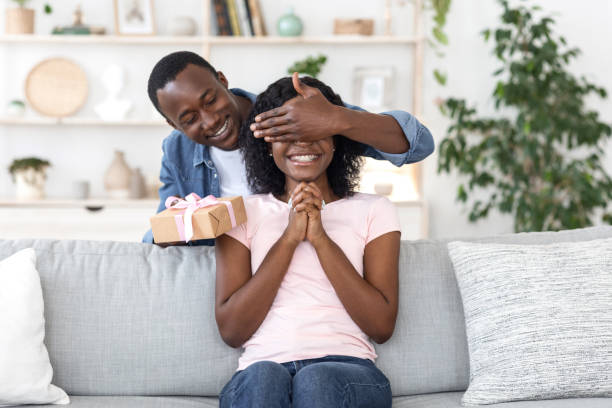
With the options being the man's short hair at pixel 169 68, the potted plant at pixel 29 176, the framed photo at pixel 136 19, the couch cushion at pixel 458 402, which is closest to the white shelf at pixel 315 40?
the framed photo at pixel 136 19

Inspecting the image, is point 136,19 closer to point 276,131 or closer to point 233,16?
point 233,16

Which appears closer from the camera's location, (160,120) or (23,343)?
(23,343)

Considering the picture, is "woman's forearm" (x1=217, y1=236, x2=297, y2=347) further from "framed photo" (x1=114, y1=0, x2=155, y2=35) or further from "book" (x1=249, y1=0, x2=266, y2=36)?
"framed photo" (x1=114, y1=0, x2=155, y2=35)

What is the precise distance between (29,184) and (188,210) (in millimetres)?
2543

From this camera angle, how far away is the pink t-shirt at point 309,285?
1307 mm

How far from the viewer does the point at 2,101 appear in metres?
3.63

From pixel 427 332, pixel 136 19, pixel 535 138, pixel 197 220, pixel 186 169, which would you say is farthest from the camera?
pixel 136 19

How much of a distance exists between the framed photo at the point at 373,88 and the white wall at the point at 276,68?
91 millimetres

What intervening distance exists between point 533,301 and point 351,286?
0.41 meters

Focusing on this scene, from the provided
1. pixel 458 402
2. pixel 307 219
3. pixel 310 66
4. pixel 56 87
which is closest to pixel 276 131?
pixel 307 219

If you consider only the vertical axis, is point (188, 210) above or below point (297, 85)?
below

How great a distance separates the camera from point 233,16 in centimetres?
345

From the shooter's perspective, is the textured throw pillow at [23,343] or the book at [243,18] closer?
the textured throw pillow at [23,343]

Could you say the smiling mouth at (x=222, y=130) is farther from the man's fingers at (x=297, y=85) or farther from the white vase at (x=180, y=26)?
the white vase at (x=180, y=26)
